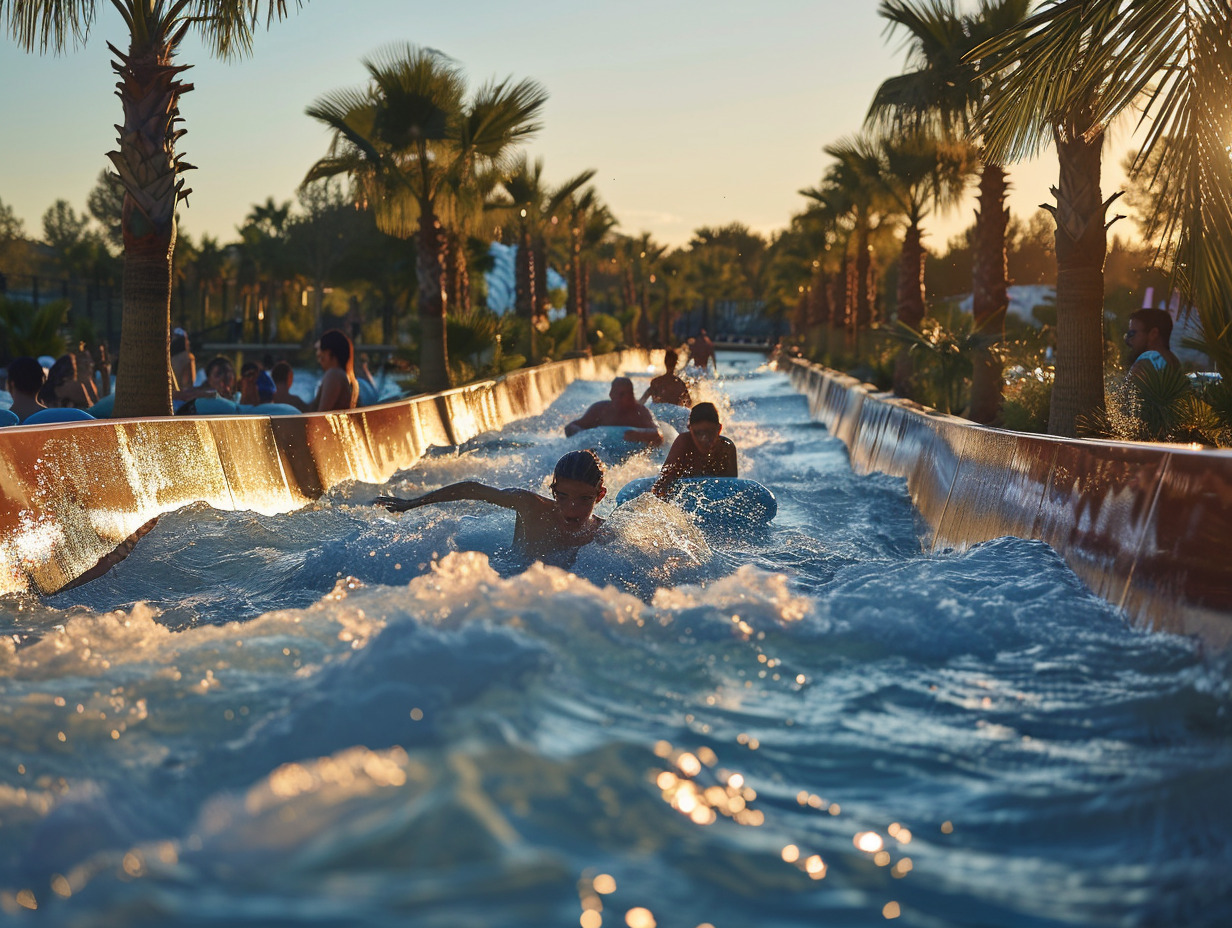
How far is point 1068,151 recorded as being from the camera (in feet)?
37.1

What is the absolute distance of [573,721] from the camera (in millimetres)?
3508

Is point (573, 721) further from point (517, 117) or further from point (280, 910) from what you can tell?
point (517, 117)

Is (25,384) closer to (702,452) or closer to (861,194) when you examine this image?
(702,452)

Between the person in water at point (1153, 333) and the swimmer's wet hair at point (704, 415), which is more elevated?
the person in water at point (1153, 333)

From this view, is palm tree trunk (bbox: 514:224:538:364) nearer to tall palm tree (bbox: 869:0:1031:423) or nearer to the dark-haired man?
tall palm tree (bbox: 869:0:1031:423)

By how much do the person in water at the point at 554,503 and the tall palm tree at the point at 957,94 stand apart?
47.5ft

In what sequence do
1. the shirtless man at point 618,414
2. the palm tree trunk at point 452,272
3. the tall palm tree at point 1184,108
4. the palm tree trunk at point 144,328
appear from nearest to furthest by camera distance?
the tall palm tree at point 1184,108
the palm tree trunk at point 144,328
the shirtless man at point 618,414
the palm tree trunk at point 452,272

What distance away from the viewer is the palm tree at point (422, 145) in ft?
76.5

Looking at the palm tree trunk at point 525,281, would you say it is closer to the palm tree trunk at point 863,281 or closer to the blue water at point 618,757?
the palm tree trunk at point 863,281

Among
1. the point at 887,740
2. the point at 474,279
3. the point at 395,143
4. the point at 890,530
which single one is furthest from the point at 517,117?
the point at 474,279

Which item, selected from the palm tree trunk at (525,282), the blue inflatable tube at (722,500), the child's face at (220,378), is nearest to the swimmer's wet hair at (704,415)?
the blue inflatable tube at (722,500)

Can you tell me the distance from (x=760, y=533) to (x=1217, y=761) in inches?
206

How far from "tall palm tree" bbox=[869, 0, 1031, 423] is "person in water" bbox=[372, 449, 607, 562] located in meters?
14.5

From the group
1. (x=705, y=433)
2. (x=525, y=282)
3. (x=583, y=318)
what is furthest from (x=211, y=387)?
(x=583, y=318)
